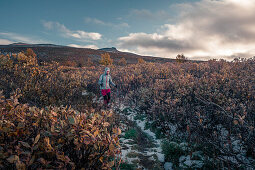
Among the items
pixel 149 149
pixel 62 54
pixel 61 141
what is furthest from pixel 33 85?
pixel 62 54

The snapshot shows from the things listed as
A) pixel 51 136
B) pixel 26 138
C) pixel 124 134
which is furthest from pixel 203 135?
pixel 26 138

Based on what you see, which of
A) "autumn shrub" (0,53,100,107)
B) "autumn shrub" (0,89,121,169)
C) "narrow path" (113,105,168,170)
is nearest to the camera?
"autumn shrub" (0,89,121,169)

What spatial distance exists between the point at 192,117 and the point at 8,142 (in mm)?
4413

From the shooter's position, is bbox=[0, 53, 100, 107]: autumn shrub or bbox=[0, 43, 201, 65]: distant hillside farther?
bbox=[0, 43, 201, 65]: distant hillside

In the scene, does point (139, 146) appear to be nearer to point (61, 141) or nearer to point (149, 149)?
point (149, 149)

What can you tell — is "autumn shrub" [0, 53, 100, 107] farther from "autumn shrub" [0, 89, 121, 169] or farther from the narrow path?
"autumn shrub" [0, 89, 121, 169]

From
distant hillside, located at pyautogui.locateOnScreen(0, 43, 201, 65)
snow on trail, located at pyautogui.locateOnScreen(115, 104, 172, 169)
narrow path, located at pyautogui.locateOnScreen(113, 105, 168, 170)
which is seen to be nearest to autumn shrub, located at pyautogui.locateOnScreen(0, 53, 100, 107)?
narrow path, located at pyautogui.locateOnScreen(113, 105, 168, 170)

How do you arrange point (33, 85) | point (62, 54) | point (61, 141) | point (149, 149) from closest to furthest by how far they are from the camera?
point (61, 141) → point (149, 149) → point (33, 85) → point (62, 54)

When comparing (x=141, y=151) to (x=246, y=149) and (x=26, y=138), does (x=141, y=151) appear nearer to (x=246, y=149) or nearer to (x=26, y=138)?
(x=246, y=149)

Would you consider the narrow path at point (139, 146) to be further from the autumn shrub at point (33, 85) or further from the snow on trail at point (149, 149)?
the autumn shrub at point (33, 85)

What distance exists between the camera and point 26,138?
182 centimetres

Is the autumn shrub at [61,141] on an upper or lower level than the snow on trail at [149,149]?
upper

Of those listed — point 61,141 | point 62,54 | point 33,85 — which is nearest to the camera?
point 61,141

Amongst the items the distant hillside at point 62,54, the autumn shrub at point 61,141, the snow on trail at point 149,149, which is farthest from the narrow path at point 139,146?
the distant hillside at point 62,54
